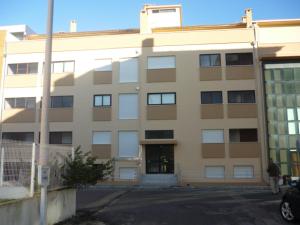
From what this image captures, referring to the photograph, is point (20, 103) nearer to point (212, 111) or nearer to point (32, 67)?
point (32, 67)

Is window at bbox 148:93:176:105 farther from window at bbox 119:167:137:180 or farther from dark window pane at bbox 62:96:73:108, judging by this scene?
dark window pane at bbox 62:96:73:108

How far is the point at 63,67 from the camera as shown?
1296 inches

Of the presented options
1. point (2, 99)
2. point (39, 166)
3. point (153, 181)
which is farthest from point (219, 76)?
point (39, 166)

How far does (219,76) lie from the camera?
30562 mm

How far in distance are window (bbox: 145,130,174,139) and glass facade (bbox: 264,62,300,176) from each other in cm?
738

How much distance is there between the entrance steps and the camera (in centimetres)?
2900

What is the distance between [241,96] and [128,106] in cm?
878

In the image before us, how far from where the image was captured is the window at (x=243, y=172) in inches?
1152

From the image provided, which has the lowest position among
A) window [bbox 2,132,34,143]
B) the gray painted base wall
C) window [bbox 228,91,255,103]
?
the gray painted base wall

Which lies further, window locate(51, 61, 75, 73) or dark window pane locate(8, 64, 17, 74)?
dark window pane locate(8, 64, 17, 74)

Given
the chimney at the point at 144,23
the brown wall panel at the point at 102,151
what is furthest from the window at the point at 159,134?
the chimney at the point at 144,23

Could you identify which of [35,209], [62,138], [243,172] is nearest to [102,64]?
[62,138]

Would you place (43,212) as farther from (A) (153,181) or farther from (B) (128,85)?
(B) (128,85)

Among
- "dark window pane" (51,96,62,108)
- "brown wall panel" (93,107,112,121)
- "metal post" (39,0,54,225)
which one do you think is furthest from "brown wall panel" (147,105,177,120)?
"metal post" (39,0,54,225)
